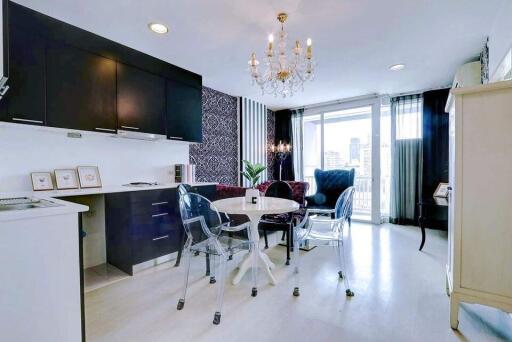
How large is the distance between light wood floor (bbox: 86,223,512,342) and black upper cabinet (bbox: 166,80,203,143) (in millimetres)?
1682

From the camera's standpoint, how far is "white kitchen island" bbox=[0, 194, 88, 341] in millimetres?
1062

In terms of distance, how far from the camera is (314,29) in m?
2.41

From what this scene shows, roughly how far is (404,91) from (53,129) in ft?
16.9

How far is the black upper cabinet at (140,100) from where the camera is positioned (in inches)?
106

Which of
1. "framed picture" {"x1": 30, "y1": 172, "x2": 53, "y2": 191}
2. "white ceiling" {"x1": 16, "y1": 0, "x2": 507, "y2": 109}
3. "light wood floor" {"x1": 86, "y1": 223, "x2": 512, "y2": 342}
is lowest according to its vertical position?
"light wood floor" {"x1": 86, "y1": 223, "x2": 512, "y2": 342}

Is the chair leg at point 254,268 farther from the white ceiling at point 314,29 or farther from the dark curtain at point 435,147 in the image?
the dark curtain at point 435,147

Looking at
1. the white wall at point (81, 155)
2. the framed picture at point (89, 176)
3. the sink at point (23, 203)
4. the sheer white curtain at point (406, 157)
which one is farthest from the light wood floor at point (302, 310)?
the sheer white curtain at point (406, 157)

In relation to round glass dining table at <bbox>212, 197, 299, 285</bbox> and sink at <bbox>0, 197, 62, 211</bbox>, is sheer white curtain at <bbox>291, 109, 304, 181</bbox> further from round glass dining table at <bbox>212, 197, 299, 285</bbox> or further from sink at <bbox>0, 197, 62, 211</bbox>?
sink at <bbox>0, 197, 62, 211</bbox>

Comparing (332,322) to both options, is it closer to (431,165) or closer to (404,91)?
(431,165)

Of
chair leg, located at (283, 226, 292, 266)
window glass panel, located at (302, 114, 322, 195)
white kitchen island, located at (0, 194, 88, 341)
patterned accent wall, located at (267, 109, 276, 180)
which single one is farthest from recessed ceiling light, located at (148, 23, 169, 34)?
window glass panel, located at (302, 114, 322, 195)

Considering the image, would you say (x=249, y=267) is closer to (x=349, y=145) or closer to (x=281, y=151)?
(x=281, y=151)

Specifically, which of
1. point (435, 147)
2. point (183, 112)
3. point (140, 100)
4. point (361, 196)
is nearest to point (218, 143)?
point (183, 112)

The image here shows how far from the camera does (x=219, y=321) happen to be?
68.1 inches

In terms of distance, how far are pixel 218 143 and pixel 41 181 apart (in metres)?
2.56
